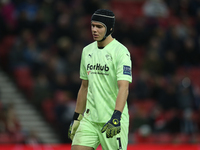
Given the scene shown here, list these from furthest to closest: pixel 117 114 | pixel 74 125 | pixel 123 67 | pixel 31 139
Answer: pixel 31 139 → pixel 74 125 → pixel 123 67 → pixel 117 114

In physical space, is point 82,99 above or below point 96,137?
above

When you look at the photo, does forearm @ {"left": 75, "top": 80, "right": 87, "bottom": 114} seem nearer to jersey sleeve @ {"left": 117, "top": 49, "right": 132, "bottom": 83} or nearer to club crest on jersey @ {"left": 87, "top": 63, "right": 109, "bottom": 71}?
club crest on jersey @ {"left": 87, "top": 63, "right": 109, "bottom": 71}

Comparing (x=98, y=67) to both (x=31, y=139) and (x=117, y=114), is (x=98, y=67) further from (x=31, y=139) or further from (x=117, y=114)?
(x=31, y=139)

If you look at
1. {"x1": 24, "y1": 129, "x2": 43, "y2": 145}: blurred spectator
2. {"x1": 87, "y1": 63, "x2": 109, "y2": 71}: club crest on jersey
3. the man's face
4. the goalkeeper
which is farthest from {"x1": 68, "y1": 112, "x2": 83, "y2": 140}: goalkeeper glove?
{"x1": 24, "y1": 129, "x2": 43, "y2": 145}: blurred spectator

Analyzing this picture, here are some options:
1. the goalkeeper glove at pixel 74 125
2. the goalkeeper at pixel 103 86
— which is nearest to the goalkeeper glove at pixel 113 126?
the goalkeeper at pixel 103 86

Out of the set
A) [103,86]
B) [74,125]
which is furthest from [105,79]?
[74,125]

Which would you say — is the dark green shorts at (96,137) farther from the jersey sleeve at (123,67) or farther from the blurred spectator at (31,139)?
the blurred spectator at (31,139)

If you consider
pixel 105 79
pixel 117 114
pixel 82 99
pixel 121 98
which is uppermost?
pixel 105 79

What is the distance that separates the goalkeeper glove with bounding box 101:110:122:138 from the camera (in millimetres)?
5145

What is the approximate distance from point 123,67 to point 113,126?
808 mm

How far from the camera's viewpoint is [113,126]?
5.16 m

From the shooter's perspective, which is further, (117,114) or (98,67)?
(98,67)

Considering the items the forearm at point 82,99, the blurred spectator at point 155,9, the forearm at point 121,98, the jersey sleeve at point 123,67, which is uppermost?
the blurred spectator at point 155,9

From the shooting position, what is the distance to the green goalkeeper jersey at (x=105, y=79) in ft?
18.6
